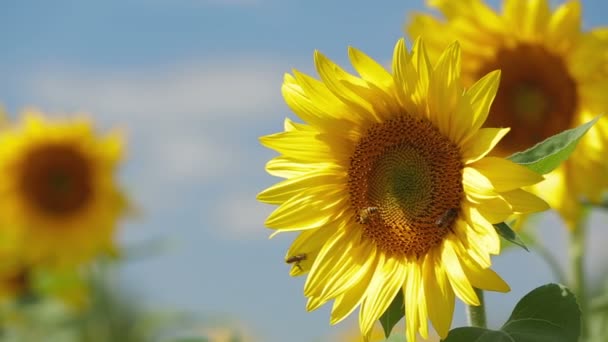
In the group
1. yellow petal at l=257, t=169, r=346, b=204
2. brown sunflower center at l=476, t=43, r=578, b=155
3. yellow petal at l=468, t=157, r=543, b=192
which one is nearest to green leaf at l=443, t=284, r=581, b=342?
yellow petal at l=468, t=157, r=543, b=192

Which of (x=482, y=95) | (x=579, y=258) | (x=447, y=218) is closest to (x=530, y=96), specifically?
(x=579, y=258)

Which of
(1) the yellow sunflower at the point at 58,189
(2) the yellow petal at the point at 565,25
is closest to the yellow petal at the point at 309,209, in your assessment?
(2) the yellow petal at the point at 565,25

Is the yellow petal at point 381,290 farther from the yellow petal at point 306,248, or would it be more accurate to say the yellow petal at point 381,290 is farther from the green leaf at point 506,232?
the green leaf at point 506,232

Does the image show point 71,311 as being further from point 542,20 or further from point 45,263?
point 542,20

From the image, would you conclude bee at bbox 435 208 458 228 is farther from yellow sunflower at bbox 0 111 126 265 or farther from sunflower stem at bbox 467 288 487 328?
yellow sunflower at bbox 0 111 126 265

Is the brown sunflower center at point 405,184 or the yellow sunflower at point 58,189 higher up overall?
the yellow sunflower at point 58,189
